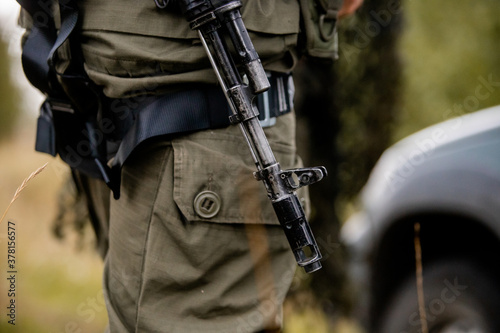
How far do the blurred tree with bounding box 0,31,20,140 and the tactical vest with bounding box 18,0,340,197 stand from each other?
462cm

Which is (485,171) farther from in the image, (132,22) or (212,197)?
(132,22)

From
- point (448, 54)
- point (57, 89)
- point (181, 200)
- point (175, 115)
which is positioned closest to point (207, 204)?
point (181, 200)

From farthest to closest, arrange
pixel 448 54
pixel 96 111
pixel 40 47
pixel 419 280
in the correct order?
pixel 448 54 < pixel 419 280 < pixel 96 111 < pixel 40 47

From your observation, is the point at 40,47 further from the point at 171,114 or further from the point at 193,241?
the point at 193,241

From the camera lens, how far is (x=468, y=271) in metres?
2.31

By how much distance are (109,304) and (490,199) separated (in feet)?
4.84

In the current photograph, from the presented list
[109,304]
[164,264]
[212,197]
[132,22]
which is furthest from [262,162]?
[109,304]

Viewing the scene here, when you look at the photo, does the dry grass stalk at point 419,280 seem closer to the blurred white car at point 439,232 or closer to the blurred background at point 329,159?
the blurred white car at point 439,232

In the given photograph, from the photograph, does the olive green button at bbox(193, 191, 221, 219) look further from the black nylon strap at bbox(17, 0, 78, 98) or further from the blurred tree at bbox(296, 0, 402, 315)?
the blurred tree at bbox(296, 0, 402, 315)

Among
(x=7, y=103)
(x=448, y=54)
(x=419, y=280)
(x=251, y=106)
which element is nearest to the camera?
(x=251, y=106)

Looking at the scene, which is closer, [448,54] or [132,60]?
[132,60]

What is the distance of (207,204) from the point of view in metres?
1.47

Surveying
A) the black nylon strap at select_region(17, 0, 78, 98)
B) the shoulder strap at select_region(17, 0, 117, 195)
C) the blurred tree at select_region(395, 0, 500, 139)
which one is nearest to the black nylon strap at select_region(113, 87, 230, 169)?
the shoulder strap at select_region(17, 0, 117, 195)

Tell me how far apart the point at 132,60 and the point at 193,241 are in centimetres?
48
